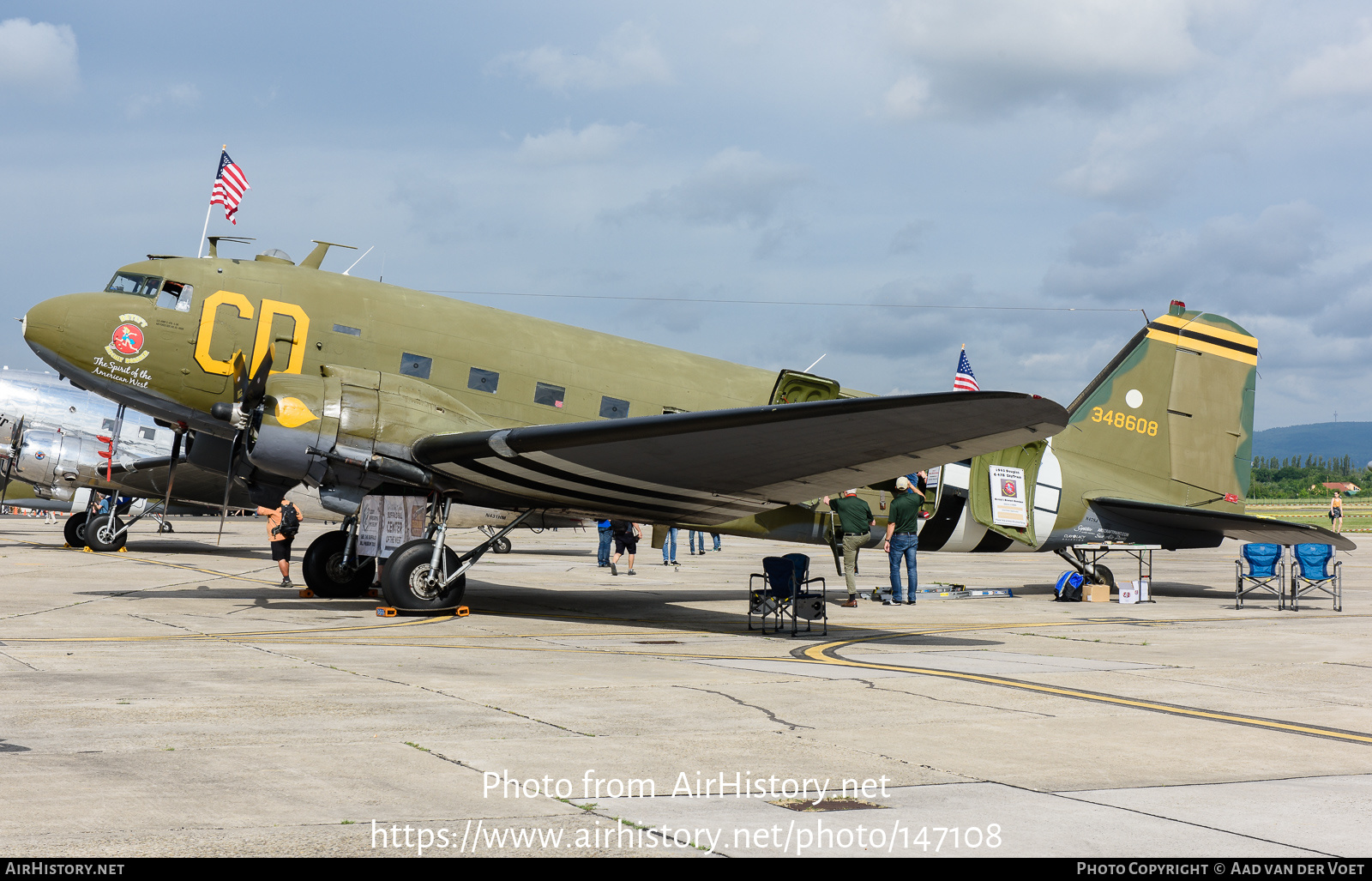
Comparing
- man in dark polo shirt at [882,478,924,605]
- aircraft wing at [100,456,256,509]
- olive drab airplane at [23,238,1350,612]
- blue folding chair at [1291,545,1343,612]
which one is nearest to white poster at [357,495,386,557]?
olive drab airplane at [23,238,1350,612]

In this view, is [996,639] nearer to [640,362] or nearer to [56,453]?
[640,362]

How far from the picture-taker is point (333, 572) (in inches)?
633

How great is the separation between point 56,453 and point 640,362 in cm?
1912

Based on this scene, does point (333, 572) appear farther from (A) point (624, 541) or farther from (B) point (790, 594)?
(A) point (624, 541)

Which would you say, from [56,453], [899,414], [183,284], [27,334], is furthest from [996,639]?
[56,453]

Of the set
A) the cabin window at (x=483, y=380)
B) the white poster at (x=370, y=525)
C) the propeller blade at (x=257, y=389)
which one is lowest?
the white poster at (x=370, y=525)

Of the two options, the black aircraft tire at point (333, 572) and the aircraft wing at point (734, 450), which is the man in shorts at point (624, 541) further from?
the aircraft wing at point (734, 450)

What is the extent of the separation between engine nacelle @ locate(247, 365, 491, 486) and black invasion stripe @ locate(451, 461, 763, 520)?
2.90 feet

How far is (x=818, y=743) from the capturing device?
20.3 ft

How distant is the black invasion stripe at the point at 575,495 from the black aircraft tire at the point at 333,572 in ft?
13.7

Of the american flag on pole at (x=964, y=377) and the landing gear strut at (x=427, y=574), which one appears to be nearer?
the landing gear strut at (x=427, y=574)

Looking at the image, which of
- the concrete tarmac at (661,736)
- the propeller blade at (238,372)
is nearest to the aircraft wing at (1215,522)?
the concrete tarmac at (661,736)

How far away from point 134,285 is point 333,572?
4.91 m

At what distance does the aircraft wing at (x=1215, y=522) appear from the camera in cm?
1803
